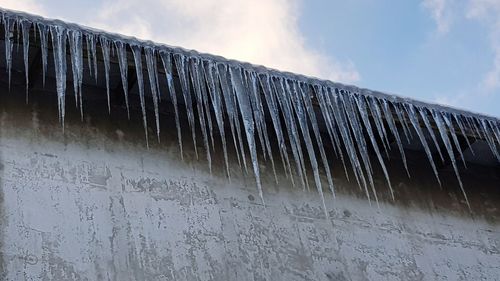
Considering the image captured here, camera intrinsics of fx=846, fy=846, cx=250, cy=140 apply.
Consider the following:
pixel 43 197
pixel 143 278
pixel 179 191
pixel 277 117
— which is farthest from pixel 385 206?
pixel 43 197

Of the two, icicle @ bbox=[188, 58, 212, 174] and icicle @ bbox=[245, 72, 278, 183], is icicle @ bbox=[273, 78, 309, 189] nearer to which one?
icicle @ bbox=[245, 72, 278, 183]

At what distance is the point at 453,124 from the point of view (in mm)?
6340

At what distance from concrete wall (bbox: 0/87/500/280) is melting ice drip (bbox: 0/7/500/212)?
19 cm

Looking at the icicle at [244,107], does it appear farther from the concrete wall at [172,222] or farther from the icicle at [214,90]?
the concrete wall at [172,222]

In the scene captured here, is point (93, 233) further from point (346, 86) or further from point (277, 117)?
point (346, 86)

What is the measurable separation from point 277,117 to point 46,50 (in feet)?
5.27

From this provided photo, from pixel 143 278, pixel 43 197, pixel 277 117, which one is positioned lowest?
pixel 143 278

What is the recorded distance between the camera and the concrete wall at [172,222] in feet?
16.3

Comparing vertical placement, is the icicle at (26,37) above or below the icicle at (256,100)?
above

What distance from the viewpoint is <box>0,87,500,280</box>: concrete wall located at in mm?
4980

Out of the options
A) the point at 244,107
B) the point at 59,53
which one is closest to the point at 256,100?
the point at 244,107

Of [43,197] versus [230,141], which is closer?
[43,197]

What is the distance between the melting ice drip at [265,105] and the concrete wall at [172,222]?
0.62 feet

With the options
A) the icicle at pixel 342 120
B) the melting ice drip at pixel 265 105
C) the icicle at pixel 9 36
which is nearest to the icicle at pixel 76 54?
the melting ice drip at pixel 265 105
